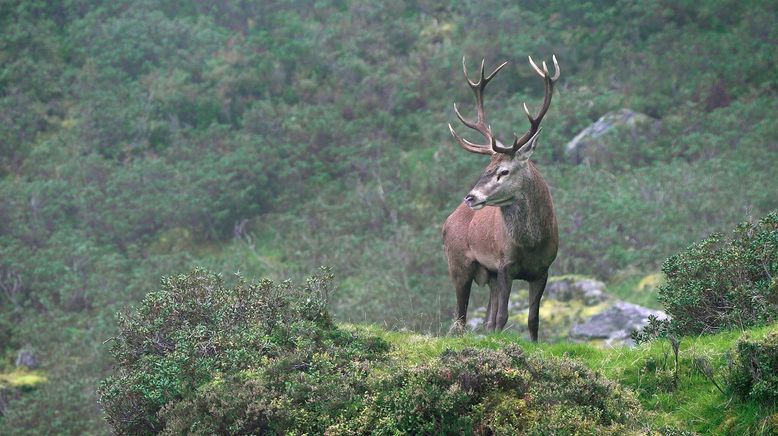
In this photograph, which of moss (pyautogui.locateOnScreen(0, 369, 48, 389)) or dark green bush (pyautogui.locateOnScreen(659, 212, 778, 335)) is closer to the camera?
→ dark green bush (pyautogui.locateOnScreen(659, 212, 778, 335))

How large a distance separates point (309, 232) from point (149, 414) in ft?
89.5

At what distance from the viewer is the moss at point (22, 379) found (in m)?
30.8

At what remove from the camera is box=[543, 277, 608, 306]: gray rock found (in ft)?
88.8

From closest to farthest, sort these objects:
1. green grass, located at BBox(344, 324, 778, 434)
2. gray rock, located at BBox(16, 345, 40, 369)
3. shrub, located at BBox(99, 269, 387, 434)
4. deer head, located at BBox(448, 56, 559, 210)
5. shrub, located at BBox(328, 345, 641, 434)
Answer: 1. shrub, located at BBox(328, 345, 641, 434)
2. green grass, located at BBox(344, 324, 778, 434)
3. shrub, located at BBox(99, 269, 387, 434)
4. deer head, located at BBox(448, 56, 559, 210)
5. gray rock, located at BBox(16, 345, 40, 369)

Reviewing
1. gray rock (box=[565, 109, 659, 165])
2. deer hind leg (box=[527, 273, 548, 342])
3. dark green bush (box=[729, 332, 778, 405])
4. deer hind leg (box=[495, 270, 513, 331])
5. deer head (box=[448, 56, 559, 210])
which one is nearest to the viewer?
dark green bush (box=[729, 332, 778, 405])

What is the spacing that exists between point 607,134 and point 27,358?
20.7 metres

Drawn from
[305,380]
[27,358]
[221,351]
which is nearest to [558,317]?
[27,358]

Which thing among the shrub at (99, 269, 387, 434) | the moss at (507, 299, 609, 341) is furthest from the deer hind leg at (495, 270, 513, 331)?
the moss at (507, 299, 609, 341)

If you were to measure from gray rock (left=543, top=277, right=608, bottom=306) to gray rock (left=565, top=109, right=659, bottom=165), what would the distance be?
843cm

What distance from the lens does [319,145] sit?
139 feet

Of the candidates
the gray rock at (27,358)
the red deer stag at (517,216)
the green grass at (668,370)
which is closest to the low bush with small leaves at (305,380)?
the green grass at (668,370)

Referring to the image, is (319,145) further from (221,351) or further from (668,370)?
(668,370)

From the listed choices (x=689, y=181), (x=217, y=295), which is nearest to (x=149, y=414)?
(x=217, y=295)

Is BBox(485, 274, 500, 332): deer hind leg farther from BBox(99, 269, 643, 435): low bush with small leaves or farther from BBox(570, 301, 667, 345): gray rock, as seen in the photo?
BBox(570, 301, 667, 345): gray rock
